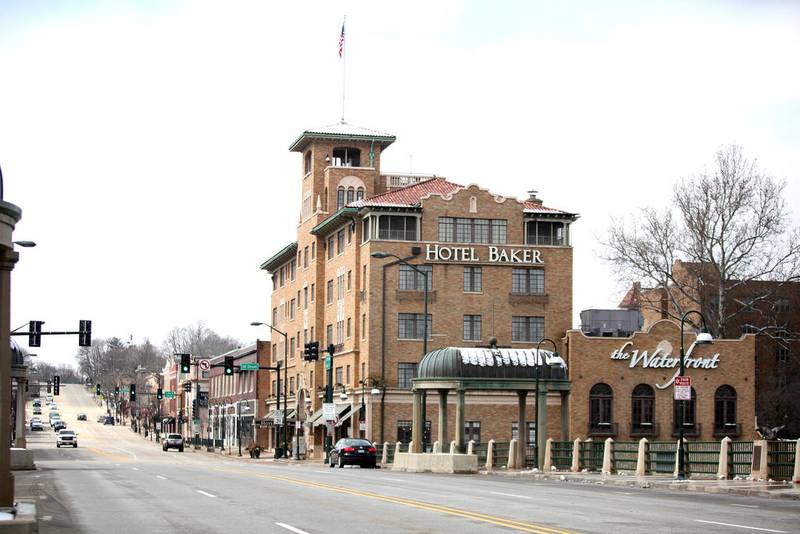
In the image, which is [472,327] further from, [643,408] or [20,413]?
[20,413]

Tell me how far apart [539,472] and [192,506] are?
26592mm

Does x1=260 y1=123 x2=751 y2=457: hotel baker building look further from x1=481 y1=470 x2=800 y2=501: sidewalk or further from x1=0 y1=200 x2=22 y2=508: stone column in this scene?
x1=0 y1=200 x2=22 y2=508: stone column

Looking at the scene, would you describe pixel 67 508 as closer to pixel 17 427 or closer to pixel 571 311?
pixel 17 427

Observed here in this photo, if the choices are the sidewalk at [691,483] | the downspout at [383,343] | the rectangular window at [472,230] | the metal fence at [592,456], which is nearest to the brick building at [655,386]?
the rectangular window at [472,230]

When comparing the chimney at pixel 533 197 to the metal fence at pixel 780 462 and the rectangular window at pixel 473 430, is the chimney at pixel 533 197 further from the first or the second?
the metal fence at pixel 780 462

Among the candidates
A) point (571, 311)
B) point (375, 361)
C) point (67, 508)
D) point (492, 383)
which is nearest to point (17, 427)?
point (492, 383)

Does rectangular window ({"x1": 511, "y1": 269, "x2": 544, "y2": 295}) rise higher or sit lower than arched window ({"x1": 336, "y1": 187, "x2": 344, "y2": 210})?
lower

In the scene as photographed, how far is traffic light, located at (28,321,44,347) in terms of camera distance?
2440 inches

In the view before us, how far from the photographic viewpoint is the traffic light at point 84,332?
199ft

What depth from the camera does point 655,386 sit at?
77.6m

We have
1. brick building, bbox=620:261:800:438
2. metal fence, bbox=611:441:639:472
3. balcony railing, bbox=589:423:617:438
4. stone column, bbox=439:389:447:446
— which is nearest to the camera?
metal fence, bbox=611:441:639:472

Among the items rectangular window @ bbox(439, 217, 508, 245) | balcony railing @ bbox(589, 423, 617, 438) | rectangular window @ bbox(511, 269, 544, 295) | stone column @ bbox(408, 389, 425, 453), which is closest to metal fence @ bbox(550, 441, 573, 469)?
stone column @ bbox(408, 389, 425, 453)

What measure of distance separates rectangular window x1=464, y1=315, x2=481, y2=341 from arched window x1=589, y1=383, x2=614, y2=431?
7.98m

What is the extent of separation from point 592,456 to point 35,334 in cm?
2942
